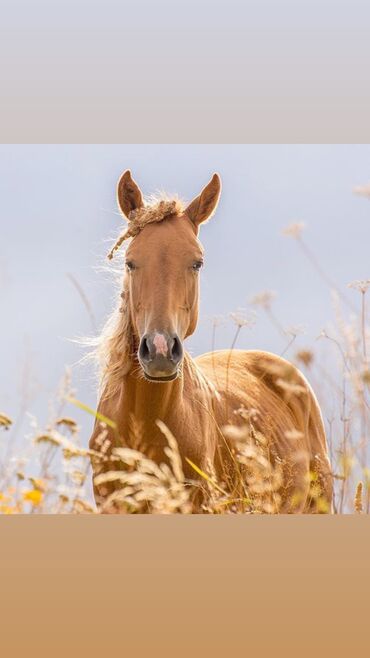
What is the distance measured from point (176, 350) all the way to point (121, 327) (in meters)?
0.67

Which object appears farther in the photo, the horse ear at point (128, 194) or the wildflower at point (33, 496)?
the horse ear at point (128, 194)

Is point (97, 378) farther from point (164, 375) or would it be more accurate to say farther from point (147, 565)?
point (147, 565)

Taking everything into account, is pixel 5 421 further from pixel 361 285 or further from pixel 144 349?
pixel 361 285

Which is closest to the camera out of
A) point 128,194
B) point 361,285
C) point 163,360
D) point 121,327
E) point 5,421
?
point 5,421

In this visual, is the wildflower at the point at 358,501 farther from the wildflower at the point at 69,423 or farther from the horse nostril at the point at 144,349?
the horse nostril at the point at 144,349

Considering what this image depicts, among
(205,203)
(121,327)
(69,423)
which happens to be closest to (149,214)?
(205,203)

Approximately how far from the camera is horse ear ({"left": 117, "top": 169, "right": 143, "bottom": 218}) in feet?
16.4

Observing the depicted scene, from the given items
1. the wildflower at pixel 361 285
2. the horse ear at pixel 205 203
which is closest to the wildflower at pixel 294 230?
the wildflower at pixel 361 285

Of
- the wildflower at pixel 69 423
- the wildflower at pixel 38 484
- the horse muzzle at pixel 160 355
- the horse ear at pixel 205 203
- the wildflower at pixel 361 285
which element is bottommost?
Answer: the wildflower at pixel 38 484

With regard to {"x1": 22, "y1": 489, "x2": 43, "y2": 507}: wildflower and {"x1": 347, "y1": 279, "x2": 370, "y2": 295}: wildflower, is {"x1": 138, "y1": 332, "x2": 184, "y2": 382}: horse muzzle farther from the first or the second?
{"x1": 22, "y1": 489, "x2": 43, "y2": 507}: wildflower

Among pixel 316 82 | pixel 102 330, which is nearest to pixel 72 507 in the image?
Answer: pixel 316 82

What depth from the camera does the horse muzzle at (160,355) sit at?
390 centimetres

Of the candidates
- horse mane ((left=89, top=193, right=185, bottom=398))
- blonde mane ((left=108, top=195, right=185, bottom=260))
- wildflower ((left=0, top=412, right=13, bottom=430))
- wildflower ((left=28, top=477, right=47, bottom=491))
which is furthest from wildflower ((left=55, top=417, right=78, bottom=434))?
blonde mane ((left=108, top=195, right=185, bottom=260))

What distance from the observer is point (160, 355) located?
3.91 meters
